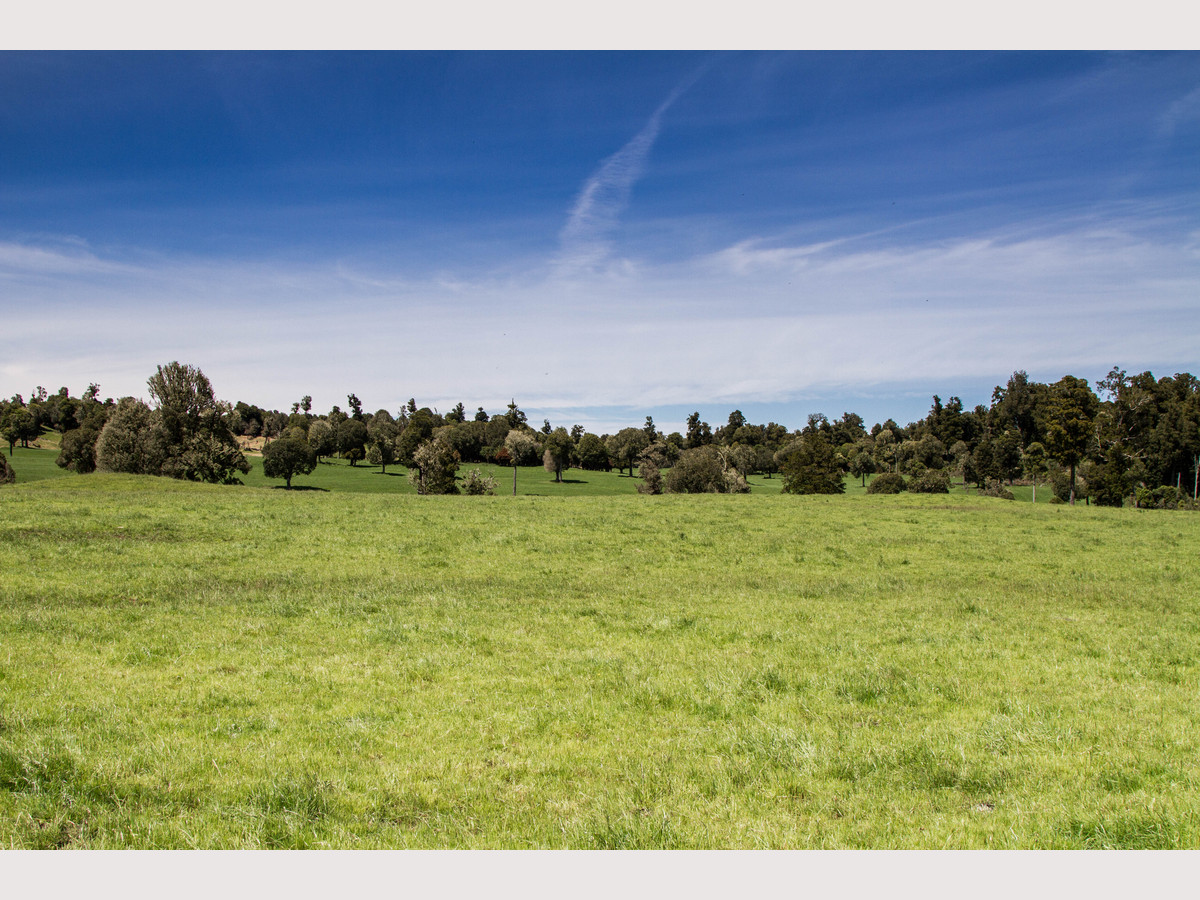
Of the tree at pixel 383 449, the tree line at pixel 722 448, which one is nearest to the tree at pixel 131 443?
the tree line at pixel 722 448

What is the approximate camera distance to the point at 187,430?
73875 millimetres

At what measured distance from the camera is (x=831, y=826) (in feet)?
20.0

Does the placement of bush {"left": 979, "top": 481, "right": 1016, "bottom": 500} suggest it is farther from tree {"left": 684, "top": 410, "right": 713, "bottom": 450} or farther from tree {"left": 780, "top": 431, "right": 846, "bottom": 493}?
tree {"left": 684, "top": 410, "right": 713, "bottom": 450}

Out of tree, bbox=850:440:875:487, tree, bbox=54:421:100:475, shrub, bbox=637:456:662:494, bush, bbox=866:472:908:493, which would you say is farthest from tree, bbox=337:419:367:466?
tree, bbox=850:440:875:487

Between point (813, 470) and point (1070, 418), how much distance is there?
1063 inches

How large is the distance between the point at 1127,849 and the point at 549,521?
1172 inches

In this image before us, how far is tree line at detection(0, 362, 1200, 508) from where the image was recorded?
7281cm

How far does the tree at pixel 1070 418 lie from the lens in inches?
2534

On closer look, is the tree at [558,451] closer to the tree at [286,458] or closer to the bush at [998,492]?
the tree at [286,458]

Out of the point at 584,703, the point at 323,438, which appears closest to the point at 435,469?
the point at 323,438

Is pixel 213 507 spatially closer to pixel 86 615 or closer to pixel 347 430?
pixel 86 615

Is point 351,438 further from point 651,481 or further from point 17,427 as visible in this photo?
point 651,481

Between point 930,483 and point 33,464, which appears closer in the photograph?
point 930,483

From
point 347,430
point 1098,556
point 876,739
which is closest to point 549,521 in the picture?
point 1098,556
